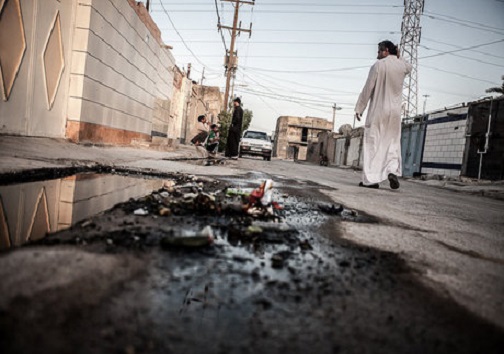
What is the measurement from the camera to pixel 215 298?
77 cm

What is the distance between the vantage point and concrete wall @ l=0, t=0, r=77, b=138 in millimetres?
4207

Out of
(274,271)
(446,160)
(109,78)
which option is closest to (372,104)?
(274,271)

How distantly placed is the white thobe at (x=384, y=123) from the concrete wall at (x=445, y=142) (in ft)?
37.7

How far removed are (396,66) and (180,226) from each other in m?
4.64

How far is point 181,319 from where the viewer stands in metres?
0.66

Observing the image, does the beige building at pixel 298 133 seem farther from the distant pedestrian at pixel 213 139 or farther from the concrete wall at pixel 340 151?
the distant pedestrian at pixel 213 139

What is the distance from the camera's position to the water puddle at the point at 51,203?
1.31 m

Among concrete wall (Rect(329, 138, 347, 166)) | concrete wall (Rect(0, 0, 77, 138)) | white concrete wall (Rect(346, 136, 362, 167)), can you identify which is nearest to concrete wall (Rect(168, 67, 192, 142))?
concrete wall (Rect(0, 0, 77, 138))

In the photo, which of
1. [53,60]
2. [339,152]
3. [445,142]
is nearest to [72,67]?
[53,60]

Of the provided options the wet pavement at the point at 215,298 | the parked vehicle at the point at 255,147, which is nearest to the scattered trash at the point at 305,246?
the wet pavement at the point at 215,298

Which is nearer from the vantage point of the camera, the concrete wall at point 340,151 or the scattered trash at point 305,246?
the scattered trash at point 305,246

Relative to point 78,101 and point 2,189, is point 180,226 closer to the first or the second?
point 2,189

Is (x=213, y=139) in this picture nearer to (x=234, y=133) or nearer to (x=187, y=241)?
(x=234, y=133)

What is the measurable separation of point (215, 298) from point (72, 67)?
21.2ft
